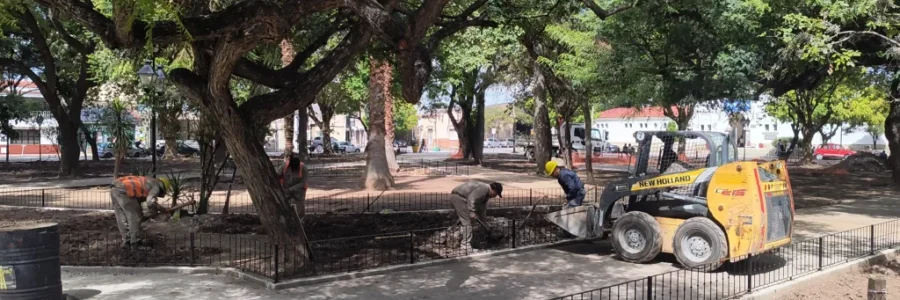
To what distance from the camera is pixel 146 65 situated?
623 inches

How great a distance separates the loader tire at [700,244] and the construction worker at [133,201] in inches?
298

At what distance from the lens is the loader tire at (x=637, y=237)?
9391 mm

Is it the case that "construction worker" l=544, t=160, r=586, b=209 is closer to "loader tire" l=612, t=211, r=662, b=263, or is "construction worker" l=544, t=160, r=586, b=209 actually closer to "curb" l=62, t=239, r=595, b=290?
→ "loader tire" l=612, t=211, r=662, b=263

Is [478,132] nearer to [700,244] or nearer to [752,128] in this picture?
[700,244]

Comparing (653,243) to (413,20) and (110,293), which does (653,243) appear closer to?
(413,20)

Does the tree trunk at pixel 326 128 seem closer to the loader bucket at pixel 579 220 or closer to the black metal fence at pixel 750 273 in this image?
the loader bucket at pixel 579 220

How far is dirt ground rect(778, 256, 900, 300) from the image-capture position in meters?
8.62

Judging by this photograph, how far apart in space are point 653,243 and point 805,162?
36595mm

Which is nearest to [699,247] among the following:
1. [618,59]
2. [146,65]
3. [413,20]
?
[413,20]

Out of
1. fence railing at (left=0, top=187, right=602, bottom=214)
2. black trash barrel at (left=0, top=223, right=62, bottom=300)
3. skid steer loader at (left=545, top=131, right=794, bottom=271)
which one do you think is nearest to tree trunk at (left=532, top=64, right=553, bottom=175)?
fence railing at (left=0, top=187, right=602, bottom=214)

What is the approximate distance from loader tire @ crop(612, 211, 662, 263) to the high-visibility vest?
22.9 ft

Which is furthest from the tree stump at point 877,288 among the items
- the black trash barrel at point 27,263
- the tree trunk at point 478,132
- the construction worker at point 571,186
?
the tree trunk at point 478,132

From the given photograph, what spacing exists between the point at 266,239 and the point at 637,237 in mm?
5711

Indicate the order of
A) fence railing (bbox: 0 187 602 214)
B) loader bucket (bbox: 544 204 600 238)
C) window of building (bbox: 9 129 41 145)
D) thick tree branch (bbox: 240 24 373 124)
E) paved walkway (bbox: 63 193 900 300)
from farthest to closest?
window of building (bbox: 9 129 41 145), fence railing (bbox: 0 187 602 214), loader bucket (bbox: 544 204 600 238), thick tree branch (bbox: 240 24 373 124), paved walkway (bbox: 63 193 900 300)
